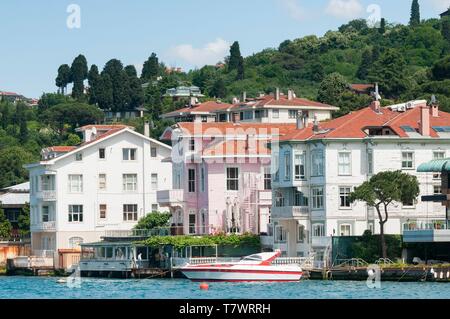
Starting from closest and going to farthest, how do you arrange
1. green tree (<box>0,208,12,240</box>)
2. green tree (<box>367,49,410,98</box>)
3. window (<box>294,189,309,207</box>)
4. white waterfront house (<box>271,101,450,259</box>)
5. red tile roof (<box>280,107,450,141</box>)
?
white waterfront house (<box>271,101,450,259</box>) < red tile roof (<box>280,107,450,141</box>) < window (<box>294,189,309,207</box>) < green tree (<box>0,208,12,240</box>) < green tree (<box>367,49,410,98</box>)

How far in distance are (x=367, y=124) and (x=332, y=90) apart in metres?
58.3

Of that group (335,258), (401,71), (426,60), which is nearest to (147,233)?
(335,258)

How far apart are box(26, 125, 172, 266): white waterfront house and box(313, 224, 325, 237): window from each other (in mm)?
21112

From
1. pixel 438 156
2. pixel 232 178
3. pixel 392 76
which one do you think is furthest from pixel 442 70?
pixel 438 156

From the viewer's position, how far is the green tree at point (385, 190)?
2195 inches

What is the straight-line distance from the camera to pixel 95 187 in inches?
3206

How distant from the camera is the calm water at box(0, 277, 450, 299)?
41.6m

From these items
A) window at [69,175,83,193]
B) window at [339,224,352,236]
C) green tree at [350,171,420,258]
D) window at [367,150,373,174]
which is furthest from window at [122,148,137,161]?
green tree at [350,171,420,258]

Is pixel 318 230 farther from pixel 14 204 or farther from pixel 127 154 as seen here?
pixel 14 204

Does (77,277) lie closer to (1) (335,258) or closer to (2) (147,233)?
(2) (147,233)

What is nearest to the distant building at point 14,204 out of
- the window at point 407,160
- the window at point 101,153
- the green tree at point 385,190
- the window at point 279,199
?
the window at point 101,153

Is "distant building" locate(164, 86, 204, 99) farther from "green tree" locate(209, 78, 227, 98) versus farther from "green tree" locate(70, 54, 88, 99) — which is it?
"green tree" locate(70, 54, 88, 99)

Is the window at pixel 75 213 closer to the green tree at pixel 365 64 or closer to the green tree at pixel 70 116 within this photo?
the green tree at pixel 70 116
